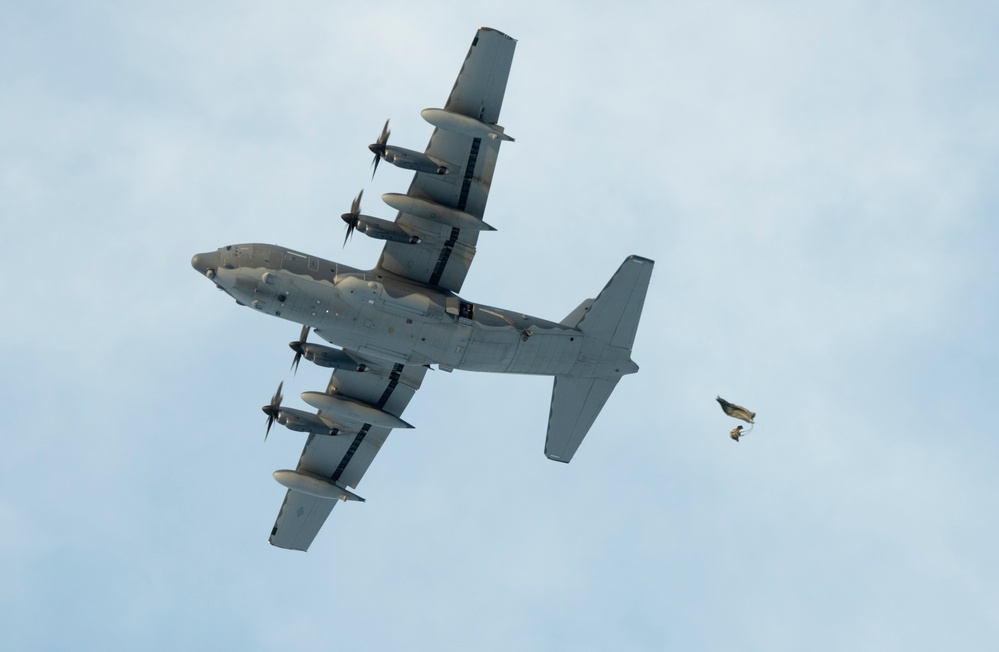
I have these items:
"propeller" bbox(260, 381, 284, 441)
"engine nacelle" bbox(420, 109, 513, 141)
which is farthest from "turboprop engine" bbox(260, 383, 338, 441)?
"engine nacelle" bbox(420, 109, 513, 141)

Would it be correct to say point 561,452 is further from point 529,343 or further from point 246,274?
point 246,274

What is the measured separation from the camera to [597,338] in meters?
50.8

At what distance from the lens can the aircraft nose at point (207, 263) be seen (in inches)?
1860

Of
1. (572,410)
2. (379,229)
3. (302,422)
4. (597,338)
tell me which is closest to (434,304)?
(379,229)

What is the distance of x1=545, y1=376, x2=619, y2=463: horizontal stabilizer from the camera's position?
52000 mm

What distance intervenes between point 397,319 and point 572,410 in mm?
9358

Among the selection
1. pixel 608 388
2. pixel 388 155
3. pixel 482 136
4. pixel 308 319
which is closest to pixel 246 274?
pixel 308 319

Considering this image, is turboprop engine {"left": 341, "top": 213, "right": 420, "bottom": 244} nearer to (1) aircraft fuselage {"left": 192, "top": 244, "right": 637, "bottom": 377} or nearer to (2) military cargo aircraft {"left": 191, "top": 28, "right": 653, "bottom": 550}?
(2) military cargo aircraft {"left": 191, "top": 28, "right": 653, "bottom": 550}

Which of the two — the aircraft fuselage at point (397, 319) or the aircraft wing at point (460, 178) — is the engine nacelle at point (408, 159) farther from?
the aircraft fuselage at point (397, 319)

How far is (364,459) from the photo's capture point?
2200 inches

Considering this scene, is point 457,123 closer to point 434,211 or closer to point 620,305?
point 434,211

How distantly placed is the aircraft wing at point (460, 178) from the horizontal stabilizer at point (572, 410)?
6.70 m

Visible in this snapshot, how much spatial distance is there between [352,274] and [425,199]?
14.1ft

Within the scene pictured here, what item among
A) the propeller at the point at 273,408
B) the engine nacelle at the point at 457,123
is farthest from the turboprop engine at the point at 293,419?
the engine nacelle at the point at 457,123
